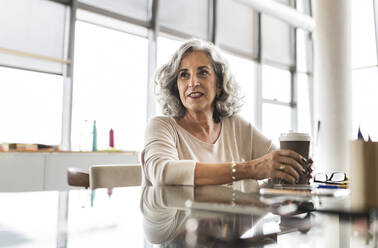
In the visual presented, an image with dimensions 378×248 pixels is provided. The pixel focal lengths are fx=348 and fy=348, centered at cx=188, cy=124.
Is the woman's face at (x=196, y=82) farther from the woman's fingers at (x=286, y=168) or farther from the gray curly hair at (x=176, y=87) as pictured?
the woman's fingers at (x=286, y=168)

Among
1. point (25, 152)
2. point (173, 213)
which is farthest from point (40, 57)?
point (173, 213)

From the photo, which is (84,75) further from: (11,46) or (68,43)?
(11,46)

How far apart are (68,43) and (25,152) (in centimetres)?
154

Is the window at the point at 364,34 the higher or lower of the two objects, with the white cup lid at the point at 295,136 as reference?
higher

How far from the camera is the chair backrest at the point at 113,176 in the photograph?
5.40 ft

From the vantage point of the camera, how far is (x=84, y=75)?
14.1 ft

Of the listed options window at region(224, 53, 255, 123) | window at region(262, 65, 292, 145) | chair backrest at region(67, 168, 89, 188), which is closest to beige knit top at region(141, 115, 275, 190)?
chair backrest at region(67, 168, 89, 188)

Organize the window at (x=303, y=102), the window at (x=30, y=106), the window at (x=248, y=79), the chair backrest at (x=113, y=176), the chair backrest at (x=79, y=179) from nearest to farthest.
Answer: the chair backrest at (x=113, y=176) → the chair backrest at (x=79, y=179) → the window at (x=30, y=106) → the window at (x=248, y=79) → the window at (x=303, y=102)

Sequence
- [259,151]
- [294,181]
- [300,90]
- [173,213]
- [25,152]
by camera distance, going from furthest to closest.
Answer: [300,90] < [25,152] < [259,151] < [294,181] < [173,213]

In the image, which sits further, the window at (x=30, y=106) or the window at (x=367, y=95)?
the window at (x=367, y=95)

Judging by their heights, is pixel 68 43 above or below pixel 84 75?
above

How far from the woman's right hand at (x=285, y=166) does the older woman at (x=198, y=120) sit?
0.29m

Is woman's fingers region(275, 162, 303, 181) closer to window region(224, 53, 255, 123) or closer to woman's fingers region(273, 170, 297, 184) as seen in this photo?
woman's fingers region(273, 170, 297, 184)

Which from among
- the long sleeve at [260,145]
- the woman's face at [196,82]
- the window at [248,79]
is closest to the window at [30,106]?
the woman's face at [196,82]
